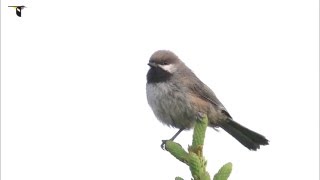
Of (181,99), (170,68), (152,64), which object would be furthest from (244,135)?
(152,64)

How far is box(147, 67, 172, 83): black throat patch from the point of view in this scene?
667cm

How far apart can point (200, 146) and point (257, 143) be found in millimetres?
3028

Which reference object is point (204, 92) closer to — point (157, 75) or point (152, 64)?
point (157, 75)

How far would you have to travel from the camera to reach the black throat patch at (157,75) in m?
6.67

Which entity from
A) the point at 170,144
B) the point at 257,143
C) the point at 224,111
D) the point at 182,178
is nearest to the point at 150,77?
the point at 224,111

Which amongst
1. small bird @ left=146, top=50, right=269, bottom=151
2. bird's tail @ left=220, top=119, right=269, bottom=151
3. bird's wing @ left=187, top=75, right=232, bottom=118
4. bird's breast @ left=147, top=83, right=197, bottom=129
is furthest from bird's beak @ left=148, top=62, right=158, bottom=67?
bird's tail @ left=220, top=119, right=269, bottom=151

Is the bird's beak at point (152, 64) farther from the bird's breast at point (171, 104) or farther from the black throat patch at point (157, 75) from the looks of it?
the bird's breast at point (171, 104)

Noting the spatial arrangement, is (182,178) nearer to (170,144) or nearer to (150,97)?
(170,144)

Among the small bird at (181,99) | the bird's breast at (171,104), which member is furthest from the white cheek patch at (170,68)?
the bird's breast at (171,104)

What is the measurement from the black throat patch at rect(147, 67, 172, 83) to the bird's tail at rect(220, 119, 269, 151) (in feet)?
3.47

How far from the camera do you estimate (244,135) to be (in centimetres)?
681

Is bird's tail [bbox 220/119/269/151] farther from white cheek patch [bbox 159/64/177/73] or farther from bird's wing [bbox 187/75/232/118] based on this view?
white cheek patch [bbox 159/64/177/73]

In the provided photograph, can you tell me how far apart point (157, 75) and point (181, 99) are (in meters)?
0.45

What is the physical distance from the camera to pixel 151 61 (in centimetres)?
677
